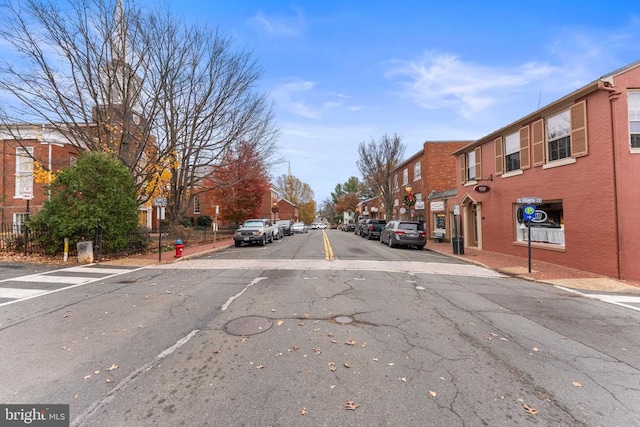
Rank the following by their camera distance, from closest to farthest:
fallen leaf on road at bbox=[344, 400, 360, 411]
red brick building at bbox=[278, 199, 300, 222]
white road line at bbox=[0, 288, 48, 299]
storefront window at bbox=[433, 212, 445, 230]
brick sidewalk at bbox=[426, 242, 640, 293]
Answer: fallen leaf on road at bbox=[344, 400, 360, 411] → white road line at bbox=[0, 288, 48, 299] → brick sidewalk at bbox=[426, 242, 640, 293] → storefront window at bbox=[433, 212, 445, 230] → red brick building at bbox=[278, 199, 300, 222]

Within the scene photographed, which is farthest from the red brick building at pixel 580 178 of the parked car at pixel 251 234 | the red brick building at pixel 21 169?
the red brick building at pixel 21 169

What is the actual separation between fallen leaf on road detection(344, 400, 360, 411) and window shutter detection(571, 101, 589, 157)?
12.4 m

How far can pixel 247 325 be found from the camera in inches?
200

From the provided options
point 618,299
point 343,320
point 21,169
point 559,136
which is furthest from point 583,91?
point 21,169

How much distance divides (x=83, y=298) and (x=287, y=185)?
82.1 meters

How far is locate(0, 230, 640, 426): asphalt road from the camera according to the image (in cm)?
289

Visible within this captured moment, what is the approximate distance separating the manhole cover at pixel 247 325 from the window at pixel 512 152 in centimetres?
1468

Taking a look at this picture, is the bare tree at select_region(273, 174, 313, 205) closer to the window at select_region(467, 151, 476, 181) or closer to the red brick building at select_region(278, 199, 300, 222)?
the red brick building at select_region(278, 199, 300, 222)

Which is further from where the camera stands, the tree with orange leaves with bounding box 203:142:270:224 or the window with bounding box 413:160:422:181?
the window with bounding box 413:160:422:181

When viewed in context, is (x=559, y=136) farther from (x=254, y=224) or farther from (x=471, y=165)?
(x=254, y=224)

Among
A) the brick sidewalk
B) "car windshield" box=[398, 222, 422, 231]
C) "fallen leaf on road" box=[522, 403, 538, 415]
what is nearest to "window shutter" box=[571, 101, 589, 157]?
the brick sidewalk

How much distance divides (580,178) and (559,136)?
6.92ft

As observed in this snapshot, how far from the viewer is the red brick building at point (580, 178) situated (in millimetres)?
9711

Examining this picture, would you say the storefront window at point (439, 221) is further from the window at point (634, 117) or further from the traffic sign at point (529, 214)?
the window at point (634, 117)
